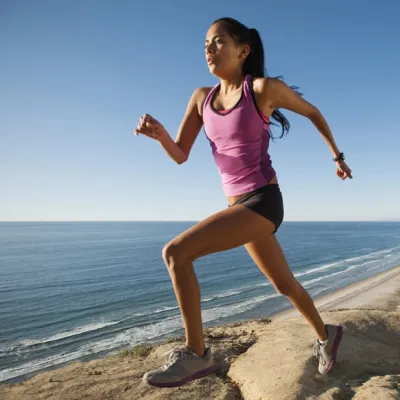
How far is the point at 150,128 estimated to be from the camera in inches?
112

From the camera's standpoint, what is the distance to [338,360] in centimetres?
419

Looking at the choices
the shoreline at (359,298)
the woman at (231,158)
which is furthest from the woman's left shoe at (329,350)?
the shoreline at (359,298)

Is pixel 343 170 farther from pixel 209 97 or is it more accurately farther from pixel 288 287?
pixel 209 97

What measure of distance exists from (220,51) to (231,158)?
90 centimetres

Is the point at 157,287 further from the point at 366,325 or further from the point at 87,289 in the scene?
the point at 366,325

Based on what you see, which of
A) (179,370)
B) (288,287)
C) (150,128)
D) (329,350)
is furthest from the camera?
(329,350)

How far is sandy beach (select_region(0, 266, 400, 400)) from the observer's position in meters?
3.58

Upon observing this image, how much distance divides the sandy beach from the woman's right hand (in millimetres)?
2604

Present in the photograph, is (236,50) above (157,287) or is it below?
above

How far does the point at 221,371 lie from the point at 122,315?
1869cm

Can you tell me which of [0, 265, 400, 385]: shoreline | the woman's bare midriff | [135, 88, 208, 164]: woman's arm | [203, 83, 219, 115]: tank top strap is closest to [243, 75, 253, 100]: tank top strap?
[203, 83, 219, 115]: tank top strap

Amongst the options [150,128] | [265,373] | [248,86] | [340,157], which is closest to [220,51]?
[248,86]

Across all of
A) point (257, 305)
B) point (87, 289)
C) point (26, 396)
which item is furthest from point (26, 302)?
point (26, 396)

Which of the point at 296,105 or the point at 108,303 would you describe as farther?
the point at 108,303
